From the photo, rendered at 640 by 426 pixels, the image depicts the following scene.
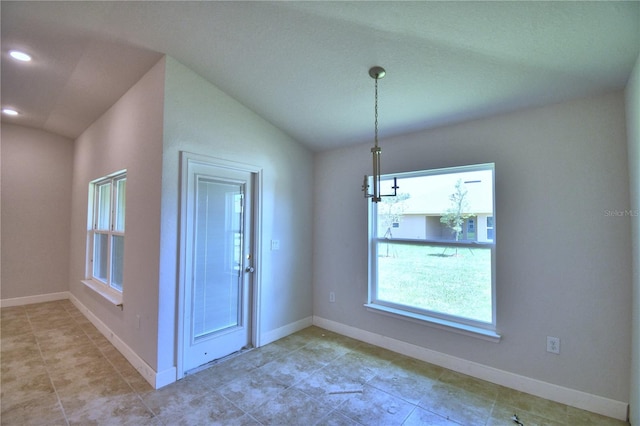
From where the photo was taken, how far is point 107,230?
3.94 m

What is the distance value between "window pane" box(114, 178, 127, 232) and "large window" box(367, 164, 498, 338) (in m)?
3.16

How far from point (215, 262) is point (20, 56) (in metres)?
2.56

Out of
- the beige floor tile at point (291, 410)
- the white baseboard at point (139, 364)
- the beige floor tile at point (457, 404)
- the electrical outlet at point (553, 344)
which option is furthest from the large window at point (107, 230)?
the electrical outlet at point (553, 344)

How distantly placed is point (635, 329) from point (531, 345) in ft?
2.21

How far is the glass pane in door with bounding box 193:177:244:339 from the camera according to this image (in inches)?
112

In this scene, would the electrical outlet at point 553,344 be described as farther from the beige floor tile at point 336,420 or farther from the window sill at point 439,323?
the beige floor tile at point 336,420

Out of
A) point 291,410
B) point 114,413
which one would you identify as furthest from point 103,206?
point 291,410

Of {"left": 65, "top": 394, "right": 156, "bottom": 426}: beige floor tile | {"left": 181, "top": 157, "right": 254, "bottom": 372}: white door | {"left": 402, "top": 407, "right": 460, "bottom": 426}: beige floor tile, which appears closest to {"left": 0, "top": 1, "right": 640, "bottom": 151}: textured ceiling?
{"left": 181, "top": 157, "right": 254, "bottom": 372}: white door

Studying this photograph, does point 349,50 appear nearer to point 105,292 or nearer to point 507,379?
point 507,379

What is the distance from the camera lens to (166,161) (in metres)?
2.51

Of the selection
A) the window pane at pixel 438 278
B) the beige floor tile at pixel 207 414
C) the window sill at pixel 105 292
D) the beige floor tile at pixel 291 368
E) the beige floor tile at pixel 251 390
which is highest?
the window pane at pixel 438 278

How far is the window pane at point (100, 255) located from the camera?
160 inches

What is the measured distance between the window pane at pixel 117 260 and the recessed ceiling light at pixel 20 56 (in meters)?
1.97

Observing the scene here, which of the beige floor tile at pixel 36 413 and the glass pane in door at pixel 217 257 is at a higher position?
the glass pane in door at pixel 217 257
